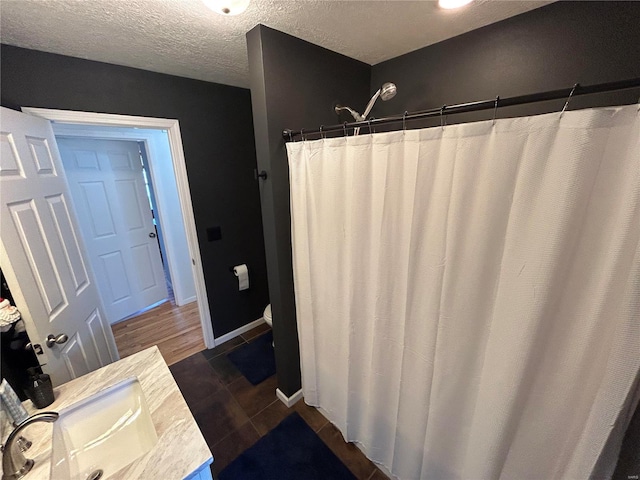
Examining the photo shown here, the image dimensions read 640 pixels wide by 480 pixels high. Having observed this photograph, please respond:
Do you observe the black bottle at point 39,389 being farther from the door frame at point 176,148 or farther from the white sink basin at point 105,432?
the door frame at point 176,148

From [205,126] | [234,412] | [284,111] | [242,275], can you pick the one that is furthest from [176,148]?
[234,412]

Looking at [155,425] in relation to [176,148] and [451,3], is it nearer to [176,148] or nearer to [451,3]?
[176,148]

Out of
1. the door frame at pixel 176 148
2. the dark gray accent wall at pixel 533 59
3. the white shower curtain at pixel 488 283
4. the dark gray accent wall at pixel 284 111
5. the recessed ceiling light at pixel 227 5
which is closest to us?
the white shower curtain at pixel 488 283

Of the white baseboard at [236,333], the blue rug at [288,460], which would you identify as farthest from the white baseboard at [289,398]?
the white baseboard at [236,333]

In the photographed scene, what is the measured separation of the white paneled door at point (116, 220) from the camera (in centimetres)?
234

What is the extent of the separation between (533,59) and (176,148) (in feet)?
7.49

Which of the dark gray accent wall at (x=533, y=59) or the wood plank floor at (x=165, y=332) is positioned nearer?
the dark gray accent wall at (x=533, y=59)

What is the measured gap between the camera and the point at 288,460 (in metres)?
1.40

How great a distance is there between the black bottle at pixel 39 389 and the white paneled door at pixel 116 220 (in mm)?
1955

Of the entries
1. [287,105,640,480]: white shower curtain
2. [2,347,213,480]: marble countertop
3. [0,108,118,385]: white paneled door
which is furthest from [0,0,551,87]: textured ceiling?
[2,347,213,480]: marble countertop

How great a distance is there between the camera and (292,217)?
1.41m

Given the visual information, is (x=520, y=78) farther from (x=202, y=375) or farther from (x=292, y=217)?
(x=202, y=375)

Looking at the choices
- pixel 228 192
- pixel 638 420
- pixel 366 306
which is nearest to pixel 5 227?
pixel 228 192

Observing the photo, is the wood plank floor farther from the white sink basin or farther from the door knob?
the white sink basin
